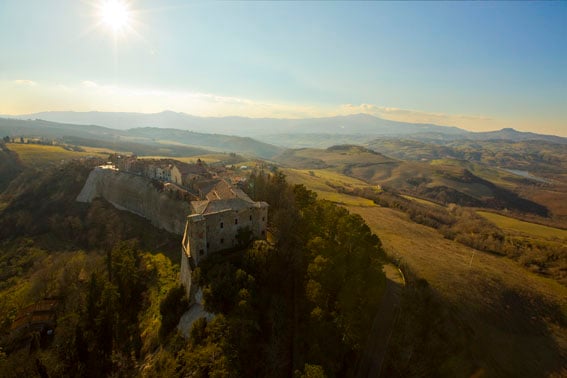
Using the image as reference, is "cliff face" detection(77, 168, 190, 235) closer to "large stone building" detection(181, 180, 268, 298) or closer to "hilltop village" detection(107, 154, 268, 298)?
"hilltop village" detection(107, 154, 268, 298)

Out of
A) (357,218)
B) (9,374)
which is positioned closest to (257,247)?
(357,218)

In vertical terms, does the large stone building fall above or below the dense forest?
above

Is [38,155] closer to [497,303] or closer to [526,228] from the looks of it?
[497,303]

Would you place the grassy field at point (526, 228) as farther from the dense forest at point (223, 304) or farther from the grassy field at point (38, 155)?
the grassy field at point (38, 155)

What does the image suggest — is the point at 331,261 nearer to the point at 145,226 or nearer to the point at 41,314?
the point at 41,314

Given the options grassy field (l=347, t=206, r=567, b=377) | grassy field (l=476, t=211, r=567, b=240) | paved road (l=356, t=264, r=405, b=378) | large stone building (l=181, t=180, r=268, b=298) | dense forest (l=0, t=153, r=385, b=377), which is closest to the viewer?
dense forest (l=0, t=153, r=385, b=377)

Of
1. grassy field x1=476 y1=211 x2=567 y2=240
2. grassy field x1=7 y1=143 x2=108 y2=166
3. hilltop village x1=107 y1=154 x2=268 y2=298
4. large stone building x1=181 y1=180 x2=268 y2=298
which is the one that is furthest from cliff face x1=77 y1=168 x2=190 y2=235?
grassy field x1=476 y1=211 x2=567 y2=240
